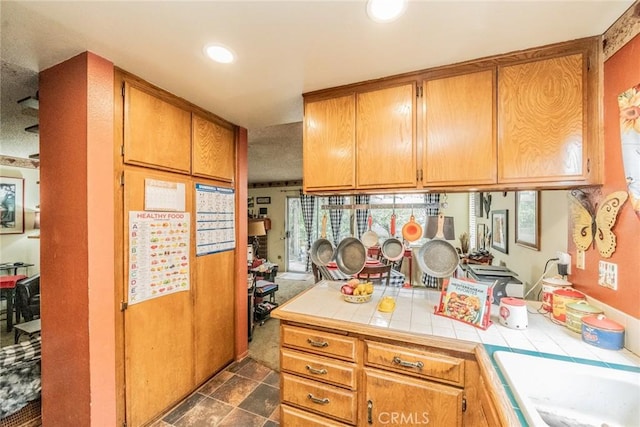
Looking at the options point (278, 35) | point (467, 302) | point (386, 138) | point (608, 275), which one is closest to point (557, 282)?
→ point (608, 275)

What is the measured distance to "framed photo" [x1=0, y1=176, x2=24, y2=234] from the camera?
405cm

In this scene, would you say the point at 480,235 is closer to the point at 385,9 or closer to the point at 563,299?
the point at 563,299

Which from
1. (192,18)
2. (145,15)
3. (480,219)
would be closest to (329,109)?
(192,18)

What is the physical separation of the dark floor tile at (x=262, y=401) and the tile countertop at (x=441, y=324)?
36.0 inches

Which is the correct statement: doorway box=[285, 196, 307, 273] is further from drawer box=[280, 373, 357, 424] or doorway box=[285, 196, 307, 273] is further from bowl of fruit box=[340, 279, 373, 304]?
drawer box=[280, 373, 357, 424]

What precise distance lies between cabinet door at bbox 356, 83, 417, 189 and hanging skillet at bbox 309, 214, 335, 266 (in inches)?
23.8

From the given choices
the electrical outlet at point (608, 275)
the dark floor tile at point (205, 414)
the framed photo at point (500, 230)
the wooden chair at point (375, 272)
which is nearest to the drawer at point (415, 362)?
the electrical outlet at point (608, 275)

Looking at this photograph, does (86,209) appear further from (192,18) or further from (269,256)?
(269,256)

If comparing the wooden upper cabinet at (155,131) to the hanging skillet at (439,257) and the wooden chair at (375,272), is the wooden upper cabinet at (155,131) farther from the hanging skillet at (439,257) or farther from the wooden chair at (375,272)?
the wooden chair at (375,272)

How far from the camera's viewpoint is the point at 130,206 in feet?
5.10

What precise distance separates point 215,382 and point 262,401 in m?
0.48

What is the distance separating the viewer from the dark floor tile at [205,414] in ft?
5.76

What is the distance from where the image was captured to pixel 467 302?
140 cm

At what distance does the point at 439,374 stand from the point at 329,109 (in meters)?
1.65
